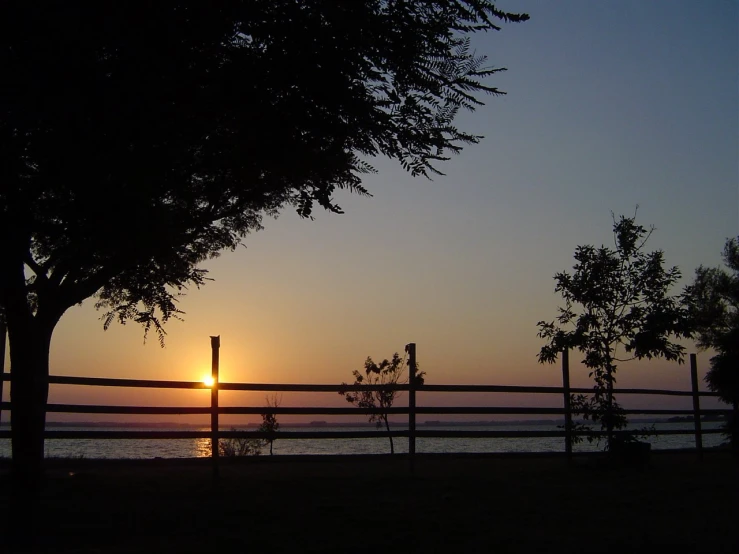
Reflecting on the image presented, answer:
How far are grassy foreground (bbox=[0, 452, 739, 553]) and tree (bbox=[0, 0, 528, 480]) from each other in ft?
4.22

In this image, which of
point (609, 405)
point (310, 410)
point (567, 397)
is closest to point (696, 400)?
point (609, 405)

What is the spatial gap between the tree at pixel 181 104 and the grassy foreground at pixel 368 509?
1.29m

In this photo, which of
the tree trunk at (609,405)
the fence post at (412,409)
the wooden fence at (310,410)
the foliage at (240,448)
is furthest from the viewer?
the foliage at (240,448)

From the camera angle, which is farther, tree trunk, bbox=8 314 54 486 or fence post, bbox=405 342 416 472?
fence post, bbox=405 342 416 472

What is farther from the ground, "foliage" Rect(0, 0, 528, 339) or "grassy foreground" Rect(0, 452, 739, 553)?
"foliage" Rect(0, 0, 528, 339)

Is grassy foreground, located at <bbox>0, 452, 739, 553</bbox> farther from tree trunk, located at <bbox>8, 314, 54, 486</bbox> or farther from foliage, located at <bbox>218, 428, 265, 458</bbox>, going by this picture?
foliage, located at <bbox>218, 428, 265, 458</bbox>

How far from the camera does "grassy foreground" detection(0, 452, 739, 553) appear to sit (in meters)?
6.63

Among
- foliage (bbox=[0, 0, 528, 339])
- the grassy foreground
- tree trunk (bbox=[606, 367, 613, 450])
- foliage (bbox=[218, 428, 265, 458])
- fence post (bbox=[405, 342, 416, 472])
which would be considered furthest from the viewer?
foliage (bbox=[218, 428, 265, 458])

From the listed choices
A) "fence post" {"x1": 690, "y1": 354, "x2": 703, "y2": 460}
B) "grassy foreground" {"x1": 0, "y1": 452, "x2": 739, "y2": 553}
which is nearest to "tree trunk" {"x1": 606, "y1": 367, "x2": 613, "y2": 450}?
"grassy foreground" {"x1": 0, "y1": 452, "x2": 739, "y2": 553}

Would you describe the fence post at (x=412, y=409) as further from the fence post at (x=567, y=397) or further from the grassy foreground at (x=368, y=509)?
the fence post at (x=567, y=397)

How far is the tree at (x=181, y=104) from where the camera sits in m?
5.02

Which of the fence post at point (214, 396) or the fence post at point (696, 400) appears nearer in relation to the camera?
the fence post at point (214, 396)

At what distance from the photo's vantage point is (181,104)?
18.4ft

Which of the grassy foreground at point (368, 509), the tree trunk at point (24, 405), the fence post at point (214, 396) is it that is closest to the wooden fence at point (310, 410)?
the fence post at point (214, 396)
